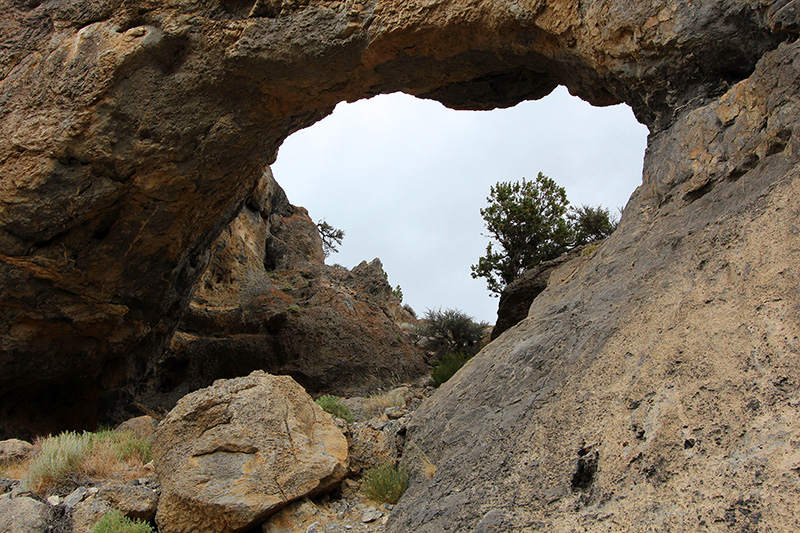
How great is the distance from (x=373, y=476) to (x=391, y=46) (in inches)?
190

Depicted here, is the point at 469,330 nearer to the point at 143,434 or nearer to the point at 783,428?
the point at 143,434

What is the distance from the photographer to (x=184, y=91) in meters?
7.91

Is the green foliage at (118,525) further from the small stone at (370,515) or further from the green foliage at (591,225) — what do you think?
the green foliage at (591,225)

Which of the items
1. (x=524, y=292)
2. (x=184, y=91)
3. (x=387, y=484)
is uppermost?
(x=184, y=91)

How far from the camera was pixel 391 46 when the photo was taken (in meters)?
7.20

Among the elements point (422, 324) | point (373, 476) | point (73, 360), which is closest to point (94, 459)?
point (373, 476)

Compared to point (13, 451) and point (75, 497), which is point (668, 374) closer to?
point (75, 497)

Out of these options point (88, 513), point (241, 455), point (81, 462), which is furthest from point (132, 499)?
point (81, 462)

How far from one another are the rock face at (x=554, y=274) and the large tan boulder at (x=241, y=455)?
1.06 m

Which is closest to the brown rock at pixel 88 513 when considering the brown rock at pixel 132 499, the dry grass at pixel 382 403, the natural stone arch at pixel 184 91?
the brown rock at pixel 132 499

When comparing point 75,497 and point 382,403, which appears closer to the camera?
point 75,497

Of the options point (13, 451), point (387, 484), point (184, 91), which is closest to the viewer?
point (387, 484)

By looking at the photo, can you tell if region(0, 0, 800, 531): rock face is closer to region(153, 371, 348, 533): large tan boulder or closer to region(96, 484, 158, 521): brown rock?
region(153, 371, 348, 533): large tan boulder

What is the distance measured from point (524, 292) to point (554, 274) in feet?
8.25
